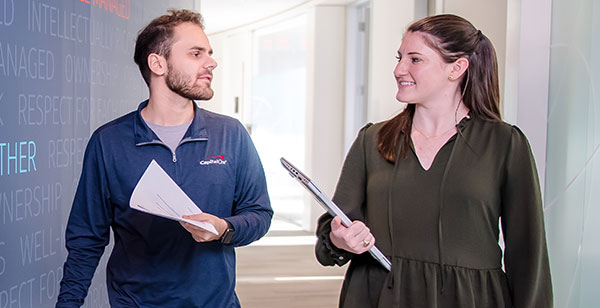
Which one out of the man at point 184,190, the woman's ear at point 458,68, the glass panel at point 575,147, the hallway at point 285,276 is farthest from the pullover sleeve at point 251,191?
the hallway at point 285,276

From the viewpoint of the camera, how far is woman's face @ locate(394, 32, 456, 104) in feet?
6.03

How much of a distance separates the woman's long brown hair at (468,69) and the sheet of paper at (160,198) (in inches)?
20.6

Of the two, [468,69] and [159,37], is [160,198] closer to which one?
[159,37]

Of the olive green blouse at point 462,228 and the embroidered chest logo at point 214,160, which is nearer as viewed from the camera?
the olive green blouse at point 462,228

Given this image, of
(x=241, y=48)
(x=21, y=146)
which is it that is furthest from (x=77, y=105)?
(x=241, y=48)

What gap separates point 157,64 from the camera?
2117 millimetres

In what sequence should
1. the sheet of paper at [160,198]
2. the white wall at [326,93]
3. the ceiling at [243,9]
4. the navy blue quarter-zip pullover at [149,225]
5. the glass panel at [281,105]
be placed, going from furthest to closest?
the glass panel at [281,105] < the ceiling at [243,9] < the white wall at [326,93] < the navy blue quarter-zip pullover at [149,225] < the sheet of paper at [160,198]

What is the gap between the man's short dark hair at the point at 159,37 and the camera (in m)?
2.11

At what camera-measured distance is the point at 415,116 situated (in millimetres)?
1921

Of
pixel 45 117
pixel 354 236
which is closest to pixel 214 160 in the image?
pixel 354 236

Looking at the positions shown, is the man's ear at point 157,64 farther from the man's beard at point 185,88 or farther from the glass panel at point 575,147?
the glass panel at point 575,147

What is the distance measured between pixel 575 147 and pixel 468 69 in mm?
1489

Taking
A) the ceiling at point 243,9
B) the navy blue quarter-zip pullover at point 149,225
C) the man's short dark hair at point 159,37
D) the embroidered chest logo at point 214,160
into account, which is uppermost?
the ceiling at point 243,9

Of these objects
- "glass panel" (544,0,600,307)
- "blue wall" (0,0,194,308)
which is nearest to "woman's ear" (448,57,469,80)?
"blue wall" (0,0,194,308)
